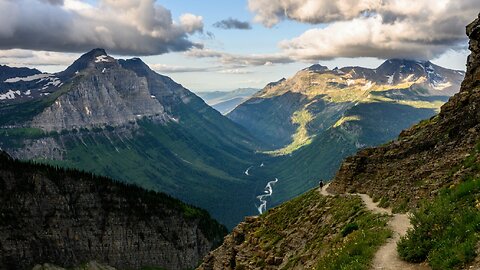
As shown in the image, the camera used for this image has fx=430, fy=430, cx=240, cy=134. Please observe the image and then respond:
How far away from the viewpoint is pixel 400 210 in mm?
41219

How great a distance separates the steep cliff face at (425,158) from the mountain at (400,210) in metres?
0.14

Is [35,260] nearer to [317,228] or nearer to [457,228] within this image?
[317,228]

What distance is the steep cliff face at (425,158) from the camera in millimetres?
42344

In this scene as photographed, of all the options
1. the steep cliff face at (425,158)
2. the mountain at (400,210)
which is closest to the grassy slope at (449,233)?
the mountain at (400,210)

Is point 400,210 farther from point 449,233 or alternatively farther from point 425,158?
point 449,233

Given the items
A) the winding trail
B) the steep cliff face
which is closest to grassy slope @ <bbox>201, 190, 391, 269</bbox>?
the winding trail

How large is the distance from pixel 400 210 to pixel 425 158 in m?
11.0

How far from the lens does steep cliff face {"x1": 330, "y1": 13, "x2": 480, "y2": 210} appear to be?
42.3 m

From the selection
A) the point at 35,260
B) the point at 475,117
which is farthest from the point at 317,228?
the point at 35,260

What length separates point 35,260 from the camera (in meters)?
185

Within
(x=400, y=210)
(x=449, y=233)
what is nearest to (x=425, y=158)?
(x=400, y=210)

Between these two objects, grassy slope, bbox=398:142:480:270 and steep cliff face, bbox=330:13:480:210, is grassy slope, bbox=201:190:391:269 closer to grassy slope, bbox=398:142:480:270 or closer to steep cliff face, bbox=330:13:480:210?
grassy slope, bbox=398:142:480:270

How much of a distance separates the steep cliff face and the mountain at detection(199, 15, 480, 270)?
0.46 feet

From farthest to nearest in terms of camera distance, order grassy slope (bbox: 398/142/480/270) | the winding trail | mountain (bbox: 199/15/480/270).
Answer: the winding trail
mountain (bbox: 199/15/480/270)
grassy slope (bbox: 398/142/480/270)
